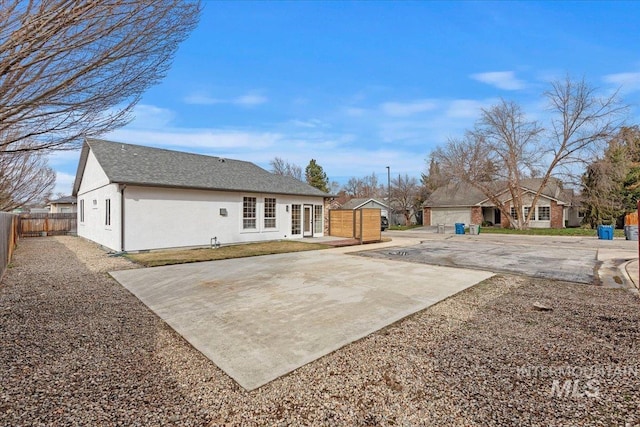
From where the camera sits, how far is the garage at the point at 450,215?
3300cm

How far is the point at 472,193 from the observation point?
111ft

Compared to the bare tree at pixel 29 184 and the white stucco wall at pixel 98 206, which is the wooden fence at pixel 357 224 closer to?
the white stucco wall at pixel 98 206

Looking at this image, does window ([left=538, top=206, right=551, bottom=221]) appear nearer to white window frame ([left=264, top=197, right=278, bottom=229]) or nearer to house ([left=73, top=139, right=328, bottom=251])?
house ([left=73, top=139, right=328, bottom=251])

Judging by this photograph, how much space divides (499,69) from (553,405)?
1445 cm

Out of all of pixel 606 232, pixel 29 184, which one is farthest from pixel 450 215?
pixel 29 184

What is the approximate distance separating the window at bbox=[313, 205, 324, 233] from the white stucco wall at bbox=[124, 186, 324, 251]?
2.90 meters

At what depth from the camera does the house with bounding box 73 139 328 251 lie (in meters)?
11.9

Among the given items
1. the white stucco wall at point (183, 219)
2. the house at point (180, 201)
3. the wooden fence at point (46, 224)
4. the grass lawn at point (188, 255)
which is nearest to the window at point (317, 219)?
the house at point (180, 201)

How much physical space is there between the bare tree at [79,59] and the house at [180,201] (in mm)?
7805

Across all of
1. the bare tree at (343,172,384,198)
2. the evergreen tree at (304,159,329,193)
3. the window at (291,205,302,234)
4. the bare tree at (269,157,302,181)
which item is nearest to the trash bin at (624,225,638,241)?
the window at (291,205,302,234)

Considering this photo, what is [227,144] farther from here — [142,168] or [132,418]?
[132,418]

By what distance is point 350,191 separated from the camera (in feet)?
202

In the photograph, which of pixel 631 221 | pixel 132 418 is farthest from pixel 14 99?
pixel 631 221

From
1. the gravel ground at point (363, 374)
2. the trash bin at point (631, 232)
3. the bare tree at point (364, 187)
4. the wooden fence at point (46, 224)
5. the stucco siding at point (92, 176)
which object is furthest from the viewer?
the bare tree at point (364, 187)
